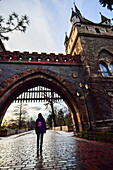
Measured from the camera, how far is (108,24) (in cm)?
1329

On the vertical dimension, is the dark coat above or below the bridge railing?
below

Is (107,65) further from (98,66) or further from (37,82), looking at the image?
(37,82)

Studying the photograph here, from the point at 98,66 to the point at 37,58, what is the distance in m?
6.10

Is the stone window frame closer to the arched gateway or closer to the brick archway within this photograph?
the arched gateway

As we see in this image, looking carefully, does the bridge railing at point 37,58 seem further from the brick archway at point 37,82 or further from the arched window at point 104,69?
the arched window at point 104,69

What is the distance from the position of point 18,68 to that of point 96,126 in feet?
26.7

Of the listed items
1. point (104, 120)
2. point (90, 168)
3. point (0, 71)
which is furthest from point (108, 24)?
point (90, 168)

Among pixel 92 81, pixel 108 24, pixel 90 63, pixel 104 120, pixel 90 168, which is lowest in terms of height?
pixel 90 168

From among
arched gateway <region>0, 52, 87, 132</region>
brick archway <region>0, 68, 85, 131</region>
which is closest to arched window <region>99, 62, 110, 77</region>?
arched gateway <region>0, 52, 87, 132</region>

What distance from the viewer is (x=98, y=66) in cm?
956

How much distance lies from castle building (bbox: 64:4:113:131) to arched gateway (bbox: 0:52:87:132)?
918 mm

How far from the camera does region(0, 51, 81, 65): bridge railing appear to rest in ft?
29.7

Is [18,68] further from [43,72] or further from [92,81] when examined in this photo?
[92,81]

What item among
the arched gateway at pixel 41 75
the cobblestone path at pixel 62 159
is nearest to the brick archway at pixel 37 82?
the arched gateway at pixel 41 75
